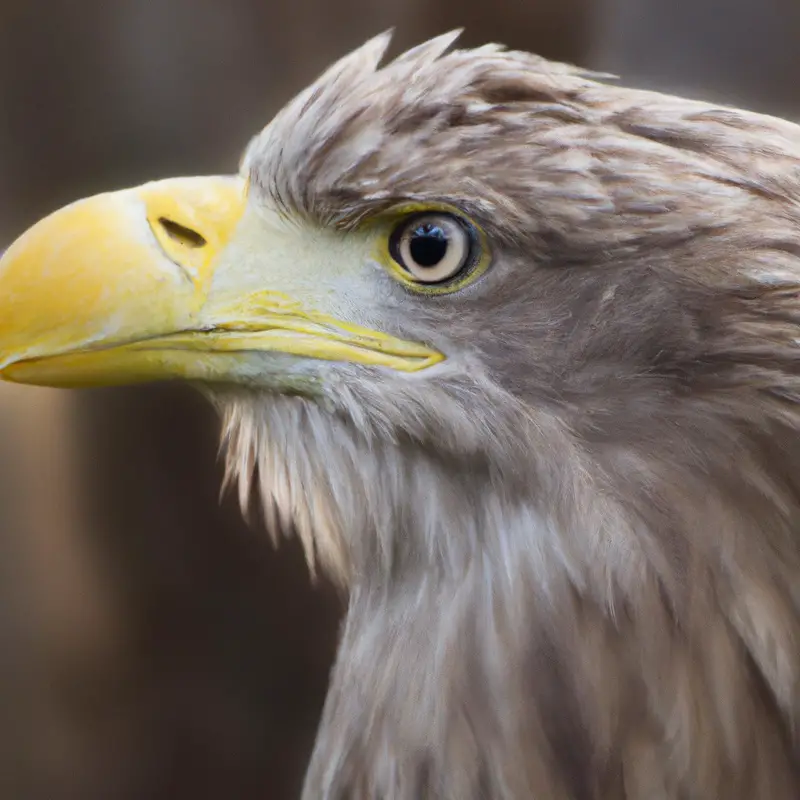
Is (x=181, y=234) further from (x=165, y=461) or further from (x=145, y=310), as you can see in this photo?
(x=165, y=461)

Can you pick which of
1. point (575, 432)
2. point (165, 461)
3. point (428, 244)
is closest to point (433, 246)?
point (428, 244)

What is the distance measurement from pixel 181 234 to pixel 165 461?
0.49 meters

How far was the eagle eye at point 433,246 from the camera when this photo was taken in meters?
0.62

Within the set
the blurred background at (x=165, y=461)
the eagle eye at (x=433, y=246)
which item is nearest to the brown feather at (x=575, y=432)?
the eagle eye at (x=433, y=246)

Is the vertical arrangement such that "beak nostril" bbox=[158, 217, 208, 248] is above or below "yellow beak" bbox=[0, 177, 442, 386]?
above

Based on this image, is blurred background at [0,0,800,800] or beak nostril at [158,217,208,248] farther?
blurred background at [0,0,800,800]

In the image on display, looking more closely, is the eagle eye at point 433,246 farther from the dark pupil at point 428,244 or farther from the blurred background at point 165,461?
the blurred background at point 165,461

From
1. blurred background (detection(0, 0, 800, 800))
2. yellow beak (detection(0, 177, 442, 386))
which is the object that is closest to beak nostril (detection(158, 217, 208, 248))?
yellow beak (detection(0, 177, 442, 386))

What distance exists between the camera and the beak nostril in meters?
0.69

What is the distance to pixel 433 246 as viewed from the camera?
0.63 meters

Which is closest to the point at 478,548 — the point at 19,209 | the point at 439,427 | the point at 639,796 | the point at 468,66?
the point at 439,427

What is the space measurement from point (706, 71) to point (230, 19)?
53cm

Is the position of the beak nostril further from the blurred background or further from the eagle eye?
the blurred background

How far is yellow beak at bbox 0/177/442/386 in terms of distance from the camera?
66cm
